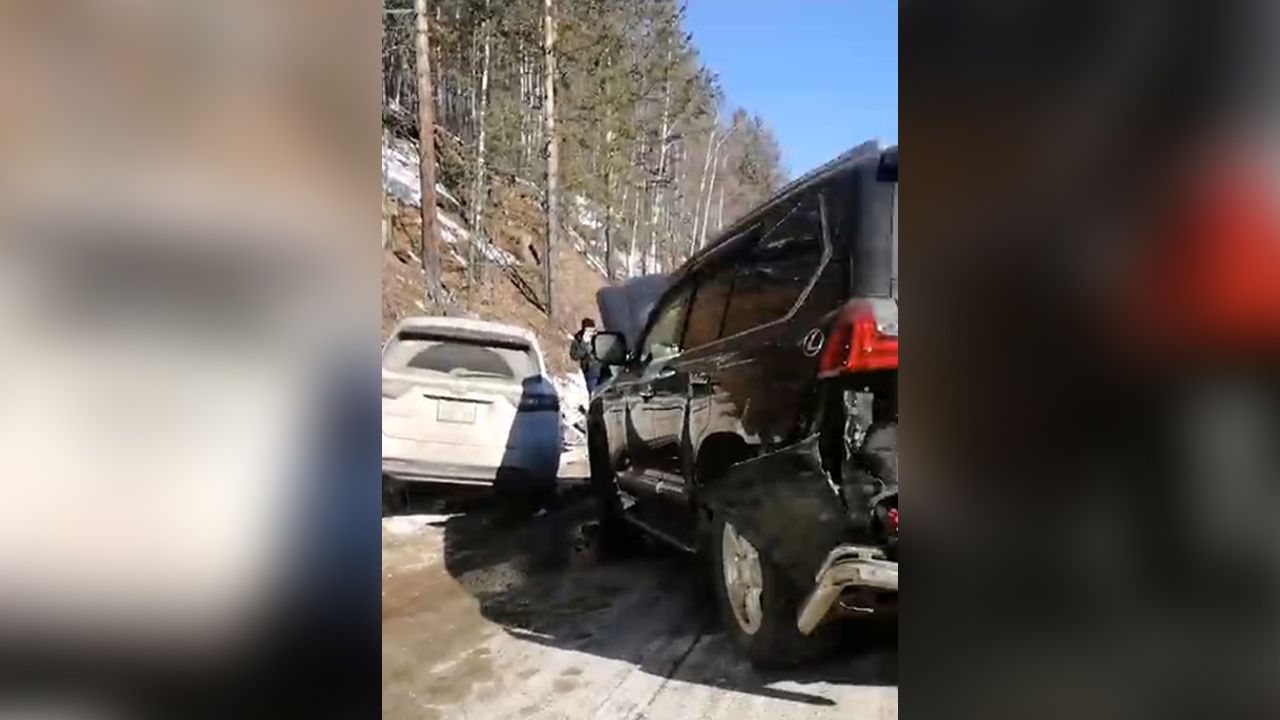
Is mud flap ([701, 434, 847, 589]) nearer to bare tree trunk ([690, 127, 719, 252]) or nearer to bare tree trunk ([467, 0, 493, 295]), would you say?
bare tree trunk ([690, 127, 719, 252])

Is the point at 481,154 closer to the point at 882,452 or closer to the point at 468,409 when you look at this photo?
the point at 468,409

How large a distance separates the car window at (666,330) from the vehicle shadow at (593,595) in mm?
372

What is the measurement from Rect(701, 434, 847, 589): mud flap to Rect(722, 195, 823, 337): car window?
30cm

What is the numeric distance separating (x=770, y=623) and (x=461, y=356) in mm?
905

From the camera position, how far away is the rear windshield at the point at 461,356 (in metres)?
2.09

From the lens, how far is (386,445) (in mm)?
2072

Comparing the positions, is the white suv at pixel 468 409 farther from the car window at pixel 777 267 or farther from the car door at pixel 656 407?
the car window at pixel 777 267

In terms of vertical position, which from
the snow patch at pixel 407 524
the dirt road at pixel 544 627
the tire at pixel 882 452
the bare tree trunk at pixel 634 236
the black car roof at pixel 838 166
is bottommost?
the dirt road at pixel 544 627
